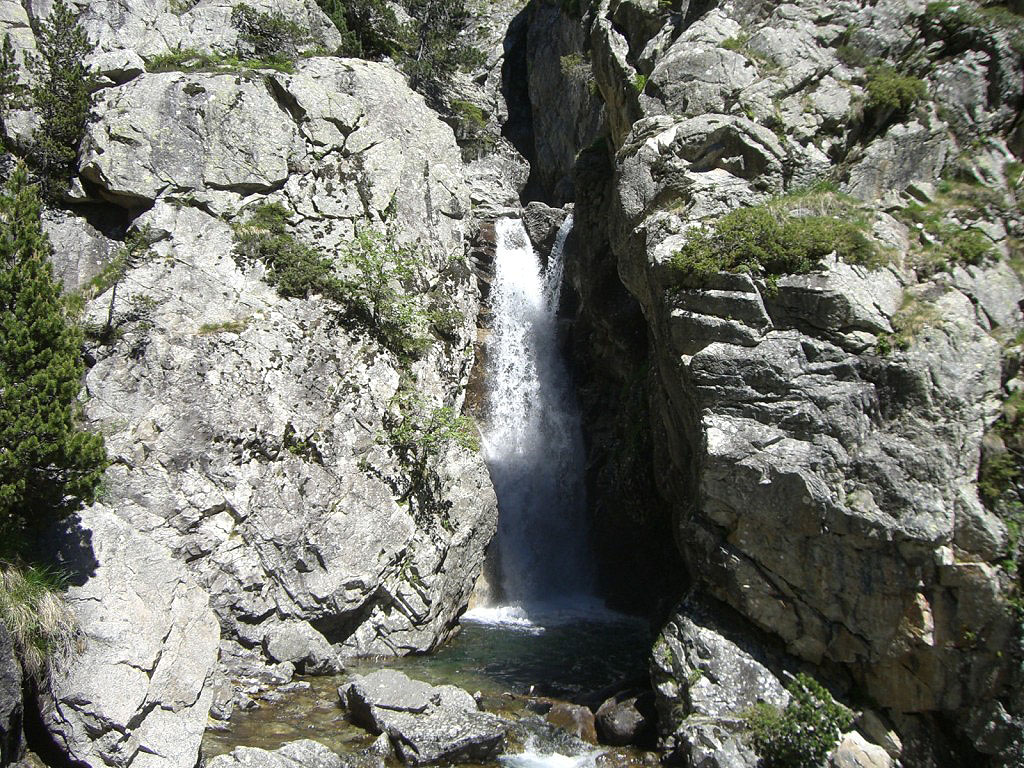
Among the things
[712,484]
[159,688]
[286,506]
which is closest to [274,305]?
[286,506]

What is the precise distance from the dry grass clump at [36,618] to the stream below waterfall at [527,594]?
278 centimetres

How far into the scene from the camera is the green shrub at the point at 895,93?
1465 centimetres

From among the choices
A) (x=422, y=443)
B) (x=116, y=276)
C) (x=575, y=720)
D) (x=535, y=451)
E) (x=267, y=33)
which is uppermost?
(x=267, y=33)

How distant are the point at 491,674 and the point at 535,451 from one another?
10.2m

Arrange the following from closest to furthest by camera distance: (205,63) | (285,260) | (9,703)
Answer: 1. (9,703)
2. (285,260)
3. (205,63)

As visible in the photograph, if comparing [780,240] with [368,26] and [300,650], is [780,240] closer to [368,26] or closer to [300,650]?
[300,650]

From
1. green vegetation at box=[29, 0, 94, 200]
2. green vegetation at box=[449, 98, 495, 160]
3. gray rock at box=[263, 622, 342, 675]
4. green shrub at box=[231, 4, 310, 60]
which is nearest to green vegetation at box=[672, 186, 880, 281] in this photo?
gray rock at box=[263, 622, 342, 675]

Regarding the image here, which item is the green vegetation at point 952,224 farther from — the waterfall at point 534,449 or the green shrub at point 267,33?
the green shrub at point 267,33

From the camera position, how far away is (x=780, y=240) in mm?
12633

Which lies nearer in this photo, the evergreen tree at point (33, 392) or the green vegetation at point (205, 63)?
the evergreen tree at point (33, 392)

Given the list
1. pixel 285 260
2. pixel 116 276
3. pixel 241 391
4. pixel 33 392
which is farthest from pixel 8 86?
pixel 33 392

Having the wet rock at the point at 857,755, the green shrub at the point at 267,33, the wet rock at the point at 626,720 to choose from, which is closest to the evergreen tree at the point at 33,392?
the wet rock at the point at 626,720

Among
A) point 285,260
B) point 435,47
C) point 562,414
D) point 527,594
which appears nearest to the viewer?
point 285,260

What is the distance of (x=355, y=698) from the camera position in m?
12.1
